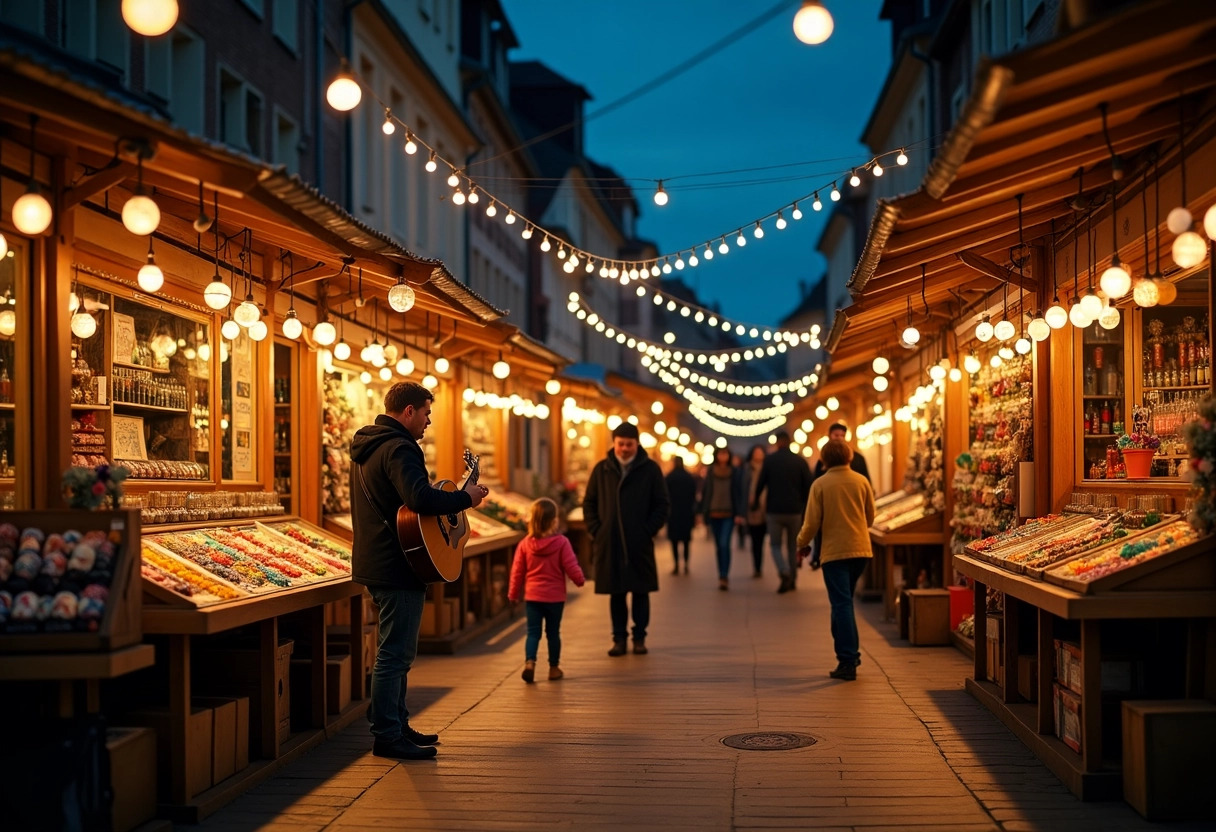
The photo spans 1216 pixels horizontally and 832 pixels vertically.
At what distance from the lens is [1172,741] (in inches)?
260

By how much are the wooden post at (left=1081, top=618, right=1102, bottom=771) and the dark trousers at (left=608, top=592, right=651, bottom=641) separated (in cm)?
630

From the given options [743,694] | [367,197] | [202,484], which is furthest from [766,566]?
[202,484]

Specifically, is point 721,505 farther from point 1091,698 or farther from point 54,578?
point 54,578

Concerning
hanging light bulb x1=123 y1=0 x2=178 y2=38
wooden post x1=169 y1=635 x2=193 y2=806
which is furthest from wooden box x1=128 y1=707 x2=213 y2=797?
hanging light bulb x1=123 y1=0 x2=178 y2=38

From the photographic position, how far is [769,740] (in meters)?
8.77

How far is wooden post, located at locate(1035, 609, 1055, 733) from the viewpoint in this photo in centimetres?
818

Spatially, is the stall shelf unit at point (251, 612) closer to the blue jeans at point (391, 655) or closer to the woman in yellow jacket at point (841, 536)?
the blue jeans at point (391, 655)

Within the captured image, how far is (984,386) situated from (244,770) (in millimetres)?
8695

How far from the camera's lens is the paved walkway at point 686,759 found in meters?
6.87

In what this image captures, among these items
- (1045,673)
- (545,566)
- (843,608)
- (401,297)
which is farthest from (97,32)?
(1045,673)

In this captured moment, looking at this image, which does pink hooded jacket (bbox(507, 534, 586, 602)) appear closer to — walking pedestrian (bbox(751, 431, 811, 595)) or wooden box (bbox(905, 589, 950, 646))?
wooden box (bbox(905, 589, 950, 646))

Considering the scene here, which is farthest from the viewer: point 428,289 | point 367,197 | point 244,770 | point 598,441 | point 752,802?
point 598,441

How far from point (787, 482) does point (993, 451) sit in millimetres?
6372

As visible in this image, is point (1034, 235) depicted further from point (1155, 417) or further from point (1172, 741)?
point (1172, 741)
